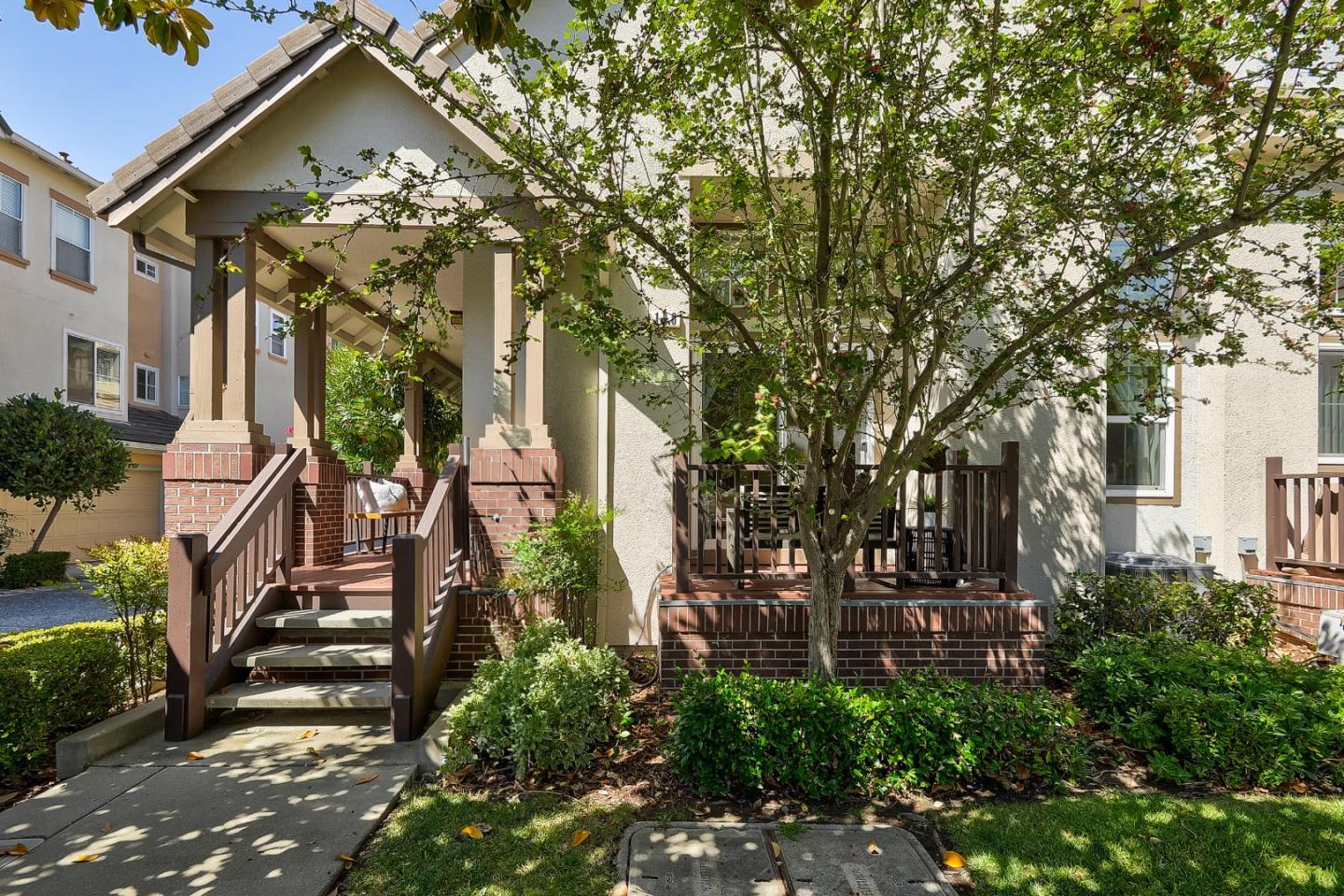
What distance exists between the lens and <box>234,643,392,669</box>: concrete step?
5.20 meters

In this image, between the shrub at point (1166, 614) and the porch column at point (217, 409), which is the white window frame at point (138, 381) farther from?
the shrub at point (1166, 614)

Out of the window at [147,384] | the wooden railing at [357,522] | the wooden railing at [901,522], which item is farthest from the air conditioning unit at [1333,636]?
the window at [147,384]

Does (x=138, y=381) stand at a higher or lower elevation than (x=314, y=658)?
higher

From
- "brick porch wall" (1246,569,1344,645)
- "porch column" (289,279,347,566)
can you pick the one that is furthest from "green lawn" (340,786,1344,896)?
"porch column" (289,279,347,566)

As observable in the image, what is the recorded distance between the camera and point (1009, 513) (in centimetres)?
545

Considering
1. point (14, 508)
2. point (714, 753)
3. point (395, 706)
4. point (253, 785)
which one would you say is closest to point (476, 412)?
point (395, 706)

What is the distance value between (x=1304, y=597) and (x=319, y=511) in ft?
32.4

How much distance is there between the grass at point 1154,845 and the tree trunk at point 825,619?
1.15m

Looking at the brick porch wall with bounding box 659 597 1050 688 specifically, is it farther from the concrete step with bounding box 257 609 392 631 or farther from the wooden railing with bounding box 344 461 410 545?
the wooden railing with bounding box 344 461 410 545

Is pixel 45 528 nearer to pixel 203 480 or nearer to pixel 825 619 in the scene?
pixel 203 480

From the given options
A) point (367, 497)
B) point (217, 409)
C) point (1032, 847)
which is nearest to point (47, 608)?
point (367, 497)

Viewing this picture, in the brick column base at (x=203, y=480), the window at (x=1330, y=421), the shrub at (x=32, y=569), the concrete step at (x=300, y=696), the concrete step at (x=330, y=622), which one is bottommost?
the shrub at (x=32, y=569)

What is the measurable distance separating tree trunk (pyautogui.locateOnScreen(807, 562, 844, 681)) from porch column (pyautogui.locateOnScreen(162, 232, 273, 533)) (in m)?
5.07

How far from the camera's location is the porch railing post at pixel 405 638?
15.6 feet
